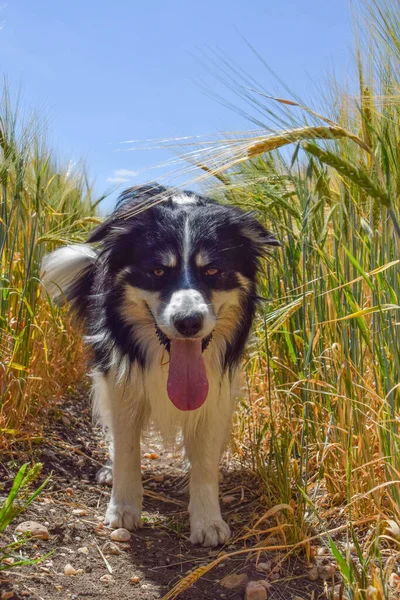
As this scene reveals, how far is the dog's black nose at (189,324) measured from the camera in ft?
8.40

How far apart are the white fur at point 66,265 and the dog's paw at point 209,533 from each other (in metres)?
1.43

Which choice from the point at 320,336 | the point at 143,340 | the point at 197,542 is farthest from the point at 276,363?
the point at 197,542

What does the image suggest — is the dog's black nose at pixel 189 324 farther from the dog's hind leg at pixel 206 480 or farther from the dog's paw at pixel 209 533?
the dog's paw at pixel 209 533

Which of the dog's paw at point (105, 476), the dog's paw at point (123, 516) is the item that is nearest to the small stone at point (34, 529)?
the dog's paw at point (123, 516)

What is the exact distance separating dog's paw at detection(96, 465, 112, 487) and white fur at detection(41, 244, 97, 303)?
94 cm

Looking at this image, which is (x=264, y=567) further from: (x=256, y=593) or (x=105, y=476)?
(x=105, y=476)

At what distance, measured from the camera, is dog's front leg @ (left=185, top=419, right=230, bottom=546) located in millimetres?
2746

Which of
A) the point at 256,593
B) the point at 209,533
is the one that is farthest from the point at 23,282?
the point at 256,593

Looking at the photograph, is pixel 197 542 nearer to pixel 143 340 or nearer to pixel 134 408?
pixel 134 408

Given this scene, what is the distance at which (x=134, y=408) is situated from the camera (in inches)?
120

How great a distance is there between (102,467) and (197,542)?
3.33ft

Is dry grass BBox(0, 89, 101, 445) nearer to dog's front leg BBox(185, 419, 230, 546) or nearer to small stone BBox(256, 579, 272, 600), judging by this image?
dog's front leg BBox(185, 419, 230, 546)

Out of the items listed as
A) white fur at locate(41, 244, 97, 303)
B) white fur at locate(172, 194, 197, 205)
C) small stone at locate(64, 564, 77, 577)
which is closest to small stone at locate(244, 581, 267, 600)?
small stone at locate(64, 564, 77, 577)

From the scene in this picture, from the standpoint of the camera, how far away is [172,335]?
2.64m
